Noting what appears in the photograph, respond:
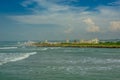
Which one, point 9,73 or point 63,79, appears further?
point 9,73

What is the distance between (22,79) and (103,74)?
6.15 m

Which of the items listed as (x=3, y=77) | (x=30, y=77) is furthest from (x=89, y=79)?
(x=3, y=77)

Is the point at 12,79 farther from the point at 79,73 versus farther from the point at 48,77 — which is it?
the point at 79,73

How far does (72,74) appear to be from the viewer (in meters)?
20.6

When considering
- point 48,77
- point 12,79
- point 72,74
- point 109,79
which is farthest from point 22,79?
point 109,79

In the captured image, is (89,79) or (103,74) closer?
(89,79)

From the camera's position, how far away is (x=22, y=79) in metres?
18.5

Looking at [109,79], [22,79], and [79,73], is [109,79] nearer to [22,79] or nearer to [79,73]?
[79,73]

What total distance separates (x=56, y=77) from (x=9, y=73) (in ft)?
13.2

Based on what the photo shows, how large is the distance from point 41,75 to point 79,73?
3.04m

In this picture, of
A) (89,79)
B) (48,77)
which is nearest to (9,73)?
(48,77)

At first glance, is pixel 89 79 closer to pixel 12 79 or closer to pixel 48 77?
pixel 48 77

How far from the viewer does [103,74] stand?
2047 cm

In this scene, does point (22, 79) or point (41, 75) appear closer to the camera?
point (22, 79)
